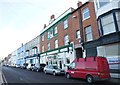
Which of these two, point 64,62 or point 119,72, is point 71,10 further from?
point 119,72

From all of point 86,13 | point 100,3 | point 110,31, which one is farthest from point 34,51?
point 110,31

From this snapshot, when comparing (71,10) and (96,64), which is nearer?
(96,64)

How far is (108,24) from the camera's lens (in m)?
20.0

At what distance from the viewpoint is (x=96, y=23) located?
2261cm

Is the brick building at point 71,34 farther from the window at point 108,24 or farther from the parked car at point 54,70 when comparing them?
the parked car at point 54,70

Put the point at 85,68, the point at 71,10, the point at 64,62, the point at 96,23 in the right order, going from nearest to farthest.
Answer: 1. the point at 85,68
2. the point at 96,23
3. the point at 71,10
4. the point at 64,62

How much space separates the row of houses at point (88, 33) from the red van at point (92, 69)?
380 cm

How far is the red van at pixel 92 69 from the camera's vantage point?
50.0 feet

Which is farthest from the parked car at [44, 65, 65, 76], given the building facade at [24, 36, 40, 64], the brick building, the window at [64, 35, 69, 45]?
the building facade at [24, 36, 40, 64]

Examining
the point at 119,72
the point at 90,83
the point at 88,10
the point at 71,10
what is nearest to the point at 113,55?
the point at 119,72

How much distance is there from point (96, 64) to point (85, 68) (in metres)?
1.46

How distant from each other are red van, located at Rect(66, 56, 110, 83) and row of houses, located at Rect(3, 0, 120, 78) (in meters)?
3.80

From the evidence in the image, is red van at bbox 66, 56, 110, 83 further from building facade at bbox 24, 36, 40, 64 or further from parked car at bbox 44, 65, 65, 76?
building facade at bbox 24, 36, 40, 64

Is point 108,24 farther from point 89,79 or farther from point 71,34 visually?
point 71,34
